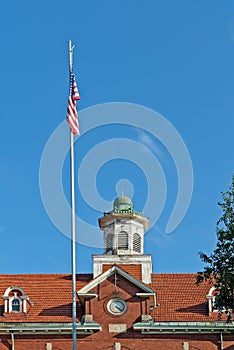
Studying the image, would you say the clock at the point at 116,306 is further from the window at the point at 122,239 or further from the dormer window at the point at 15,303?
the window at the point at 122,239

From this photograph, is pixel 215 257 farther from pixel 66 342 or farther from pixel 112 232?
pixel 112 232

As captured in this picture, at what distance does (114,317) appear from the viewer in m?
48.4

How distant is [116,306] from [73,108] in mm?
17295

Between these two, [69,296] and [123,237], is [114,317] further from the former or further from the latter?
[123,237]

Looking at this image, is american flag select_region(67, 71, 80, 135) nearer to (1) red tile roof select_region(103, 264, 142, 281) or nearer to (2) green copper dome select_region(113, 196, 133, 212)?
(1) red tile roof select_region(103, 264, 142, 281)

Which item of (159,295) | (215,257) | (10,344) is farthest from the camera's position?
(159,295)

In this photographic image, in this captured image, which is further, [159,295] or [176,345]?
[159,295]

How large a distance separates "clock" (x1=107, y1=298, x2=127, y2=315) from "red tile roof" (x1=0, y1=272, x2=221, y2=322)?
2.15 m

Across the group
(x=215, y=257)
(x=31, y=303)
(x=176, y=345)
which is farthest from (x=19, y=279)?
(x=215, y=257)

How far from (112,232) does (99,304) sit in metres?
8.37

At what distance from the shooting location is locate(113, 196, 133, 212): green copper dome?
56500mm

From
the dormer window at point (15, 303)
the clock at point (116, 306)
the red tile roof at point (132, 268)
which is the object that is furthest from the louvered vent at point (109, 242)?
the dormer window at point (15, 303)

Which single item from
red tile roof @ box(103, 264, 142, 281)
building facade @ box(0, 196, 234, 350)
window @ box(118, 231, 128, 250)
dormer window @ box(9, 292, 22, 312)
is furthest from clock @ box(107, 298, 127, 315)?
window @ box(118, 231, 128, 250)

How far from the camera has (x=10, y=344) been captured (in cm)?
4738
